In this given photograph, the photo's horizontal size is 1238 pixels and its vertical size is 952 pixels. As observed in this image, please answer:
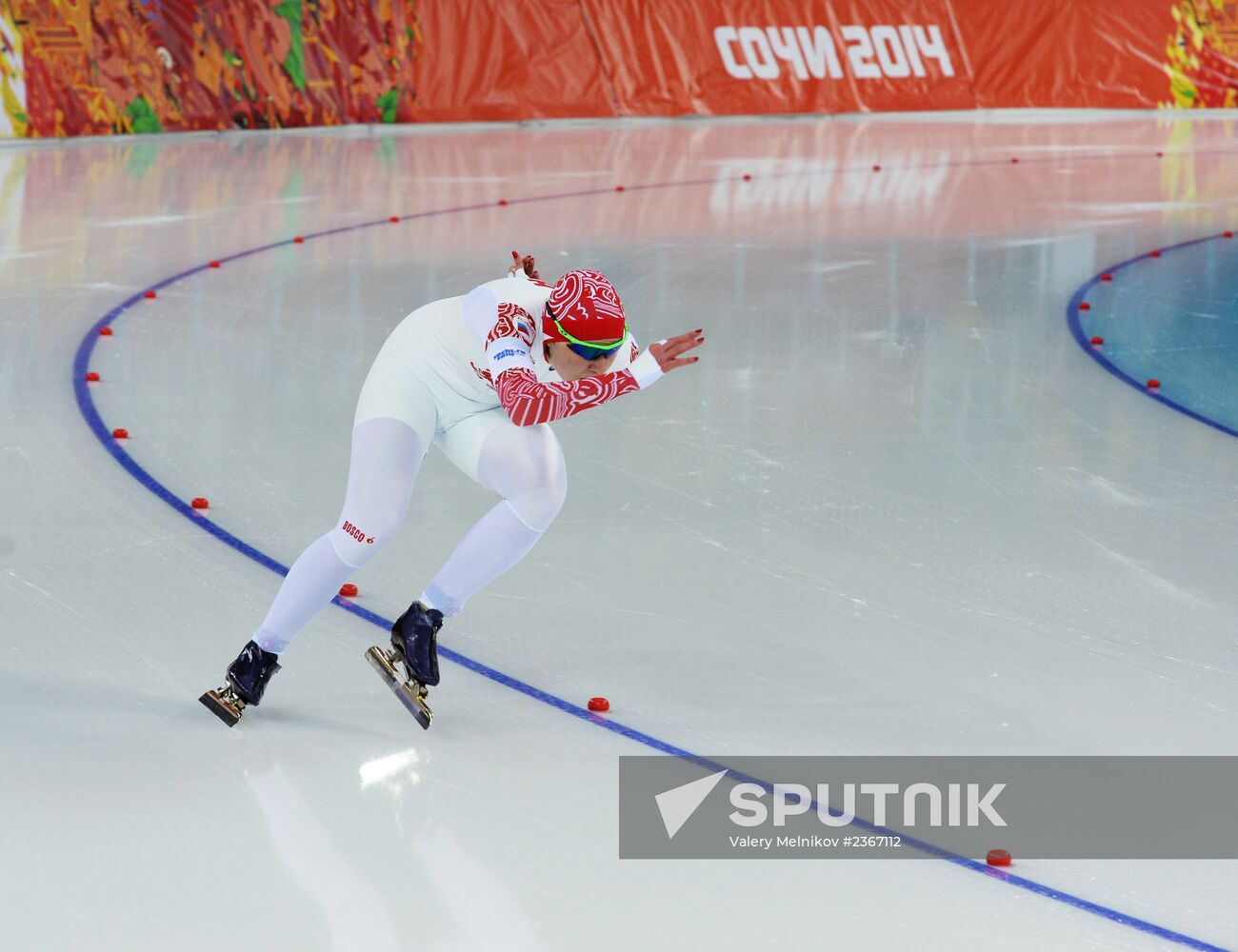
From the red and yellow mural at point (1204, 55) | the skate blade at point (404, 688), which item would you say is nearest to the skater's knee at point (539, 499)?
the skate blade at point (404, 688)

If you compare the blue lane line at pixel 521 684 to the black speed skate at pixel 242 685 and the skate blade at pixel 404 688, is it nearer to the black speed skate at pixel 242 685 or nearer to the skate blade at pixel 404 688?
the skate blade at pixel 404 688

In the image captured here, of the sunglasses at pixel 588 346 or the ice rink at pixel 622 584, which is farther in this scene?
the sunglasses at pixel 588 346

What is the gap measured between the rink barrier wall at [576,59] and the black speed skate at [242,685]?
10696 millimetres

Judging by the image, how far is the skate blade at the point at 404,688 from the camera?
3273 mm

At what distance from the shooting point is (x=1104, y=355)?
664 centimetres

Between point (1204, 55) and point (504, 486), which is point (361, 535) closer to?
point (504, 486)

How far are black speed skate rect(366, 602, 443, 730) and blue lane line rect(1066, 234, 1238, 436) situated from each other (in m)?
3.38

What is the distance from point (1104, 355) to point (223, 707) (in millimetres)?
4508

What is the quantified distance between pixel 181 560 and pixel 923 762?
2.04m

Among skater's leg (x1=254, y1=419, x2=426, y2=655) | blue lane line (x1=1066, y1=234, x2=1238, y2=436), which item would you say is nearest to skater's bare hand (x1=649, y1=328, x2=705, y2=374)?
skater's leg (x1=254, y1=419, x2=426, y2=655)

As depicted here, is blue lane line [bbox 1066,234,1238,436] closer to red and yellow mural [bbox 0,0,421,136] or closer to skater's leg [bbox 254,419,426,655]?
skater's leg [bbox 254,419,426,655]

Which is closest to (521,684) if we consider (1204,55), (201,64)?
(201,64)

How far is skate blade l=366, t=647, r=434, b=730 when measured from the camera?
3273 millimetres

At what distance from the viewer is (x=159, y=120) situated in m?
13.3
